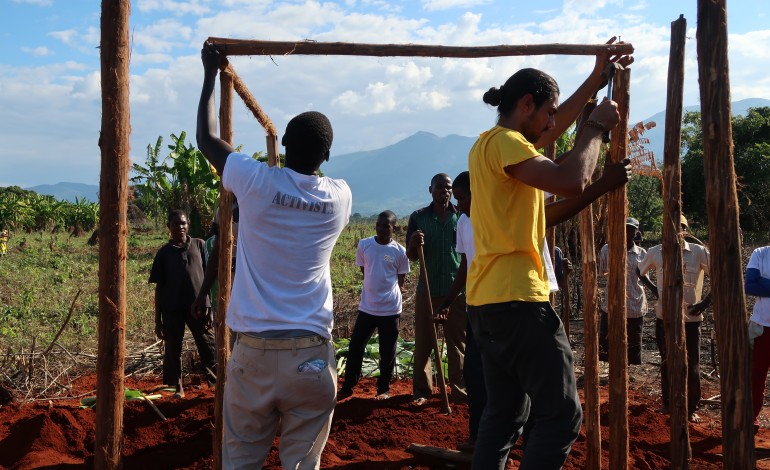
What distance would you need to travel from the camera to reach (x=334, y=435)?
4957 millimetres

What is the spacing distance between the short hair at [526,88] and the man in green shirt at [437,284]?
10.0ft

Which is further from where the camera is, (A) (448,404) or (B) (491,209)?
(A) (448,404)

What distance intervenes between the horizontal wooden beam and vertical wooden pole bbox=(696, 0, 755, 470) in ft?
1.93

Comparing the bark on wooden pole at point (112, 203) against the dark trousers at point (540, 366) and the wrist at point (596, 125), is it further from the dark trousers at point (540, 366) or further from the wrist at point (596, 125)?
the wrist at point (596, 125)

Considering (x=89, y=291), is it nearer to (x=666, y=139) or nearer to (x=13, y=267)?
(x=13, y=267)

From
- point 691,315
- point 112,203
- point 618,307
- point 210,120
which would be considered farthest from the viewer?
point 691,315

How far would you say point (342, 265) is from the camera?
1862 centimetres

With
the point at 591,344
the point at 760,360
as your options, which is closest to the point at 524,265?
the point at 591,344

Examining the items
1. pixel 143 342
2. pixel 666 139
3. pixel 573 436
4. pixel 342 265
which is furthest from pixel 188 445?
pixel 342 265

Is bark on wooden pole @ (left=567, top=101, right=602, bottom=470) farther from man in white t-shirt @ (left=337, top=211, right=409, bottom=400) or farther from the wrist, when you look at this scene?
man in white t-shirt @ (left=337, top=211, right=409, bottom=400)

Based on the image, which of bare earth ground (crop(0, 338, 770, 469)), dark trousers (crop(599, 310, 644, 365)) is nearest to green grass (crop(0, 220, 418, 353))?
bare earth ground (crop(0, 338, 770, 469))

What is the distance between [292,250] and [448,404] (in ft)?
11.1

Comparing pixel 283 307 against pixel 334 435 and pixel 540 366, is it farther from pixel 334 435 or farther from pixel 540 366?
pixel 334 435

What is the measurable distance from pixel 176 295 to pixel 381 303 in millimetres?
1866
